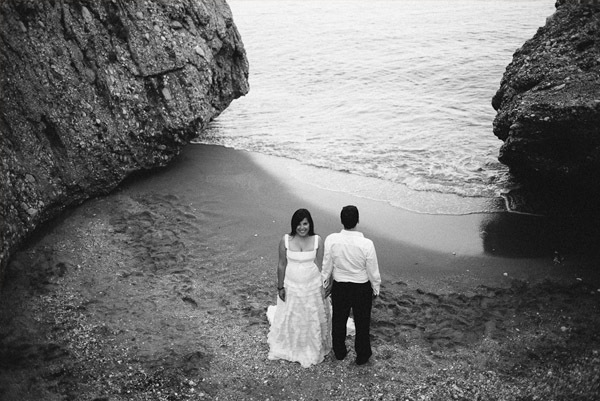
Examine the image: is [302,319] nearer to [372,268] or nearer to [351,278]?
[351,278]

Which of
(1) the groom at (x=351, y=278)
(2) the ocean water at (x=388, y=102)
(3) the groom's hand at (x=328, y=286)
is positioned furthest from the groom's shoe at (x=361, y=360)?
(2) the ocean water at (x=388, y=102)

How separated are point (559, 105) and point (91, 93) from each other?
757 cm

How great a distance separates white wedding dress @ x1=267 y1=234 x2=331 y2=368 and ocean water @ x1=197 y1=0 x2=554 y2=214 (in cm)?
450

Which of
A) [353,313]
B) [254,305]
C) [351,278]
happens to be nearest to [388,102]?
[254,305]

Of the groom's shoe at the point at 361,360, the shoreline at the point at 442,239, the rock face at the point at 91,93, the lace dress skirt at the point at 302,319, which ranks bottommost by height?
the shoreline at the point at 442,239

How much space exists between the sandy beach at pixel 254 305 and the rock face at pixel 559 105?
1.17 metres

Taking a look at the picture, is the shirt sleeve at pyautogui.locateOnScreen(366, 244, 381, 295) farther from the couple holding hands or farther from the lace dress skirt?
the lace dress skirt

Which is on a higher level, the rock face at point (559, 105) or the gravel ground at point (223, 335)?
the rock face at point (559, 105)

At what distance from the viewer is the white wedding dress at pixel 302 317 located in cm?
570

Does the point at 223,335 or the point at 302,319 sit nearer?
the point at 302,319

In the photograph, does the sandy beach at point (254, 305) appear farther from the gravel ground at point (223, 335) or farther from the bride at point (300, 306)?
the bride at point (300, 306)

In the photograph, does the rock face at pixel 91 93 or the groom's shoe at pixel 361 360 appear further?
the rock face at pixel 91 93

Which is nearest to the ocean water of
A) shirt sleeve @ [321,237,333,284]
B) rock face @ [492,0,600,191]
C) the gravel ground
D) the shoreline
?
the shoreline

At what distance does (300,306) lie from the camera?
19.1 ft
